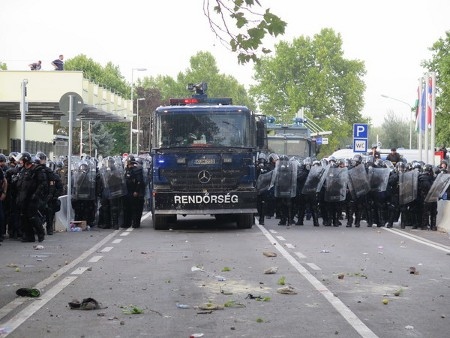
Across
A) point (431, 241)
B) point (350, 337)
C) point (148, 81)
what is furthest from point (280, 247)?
point (148, 81)

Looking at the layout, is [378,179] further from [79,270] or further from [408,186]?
[79,270]

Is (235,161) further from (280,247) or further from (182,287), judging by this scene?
(182,287)

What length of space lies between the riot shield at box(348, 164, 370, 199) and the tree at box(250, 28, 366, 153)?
276 ft

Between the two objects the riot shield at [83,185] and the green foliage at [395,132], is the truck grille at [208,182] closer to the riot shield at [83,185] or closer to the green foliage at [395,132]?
the riot shield at [83,185]

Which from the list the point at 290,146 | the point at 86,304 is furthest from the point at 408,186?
the point at 86,304

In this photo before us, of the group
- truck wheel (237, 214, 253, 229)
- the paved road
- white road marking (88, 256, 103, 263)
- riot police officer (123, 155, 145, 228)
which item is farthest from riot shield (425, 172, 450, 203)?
white road marking (88, 256, 103, 263)

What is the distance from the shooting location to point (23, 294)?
1123 cm

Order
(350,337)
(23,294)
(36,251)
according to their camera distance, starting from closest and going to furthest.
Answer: (350,337) < (23,294) < (36,251)

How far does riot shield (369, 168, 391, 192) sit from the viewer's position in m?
26.0

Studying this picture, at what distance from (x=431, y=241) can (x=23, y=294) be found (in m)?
12.0

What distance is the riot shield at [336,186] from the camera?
84.8ft

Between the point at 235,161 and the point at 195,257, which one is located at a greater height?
the point at 235,161

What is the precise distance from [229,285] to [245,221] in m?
11.5

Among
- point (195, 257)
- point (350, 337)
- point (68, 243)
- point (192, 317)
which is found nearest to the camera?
point (350, 337)
